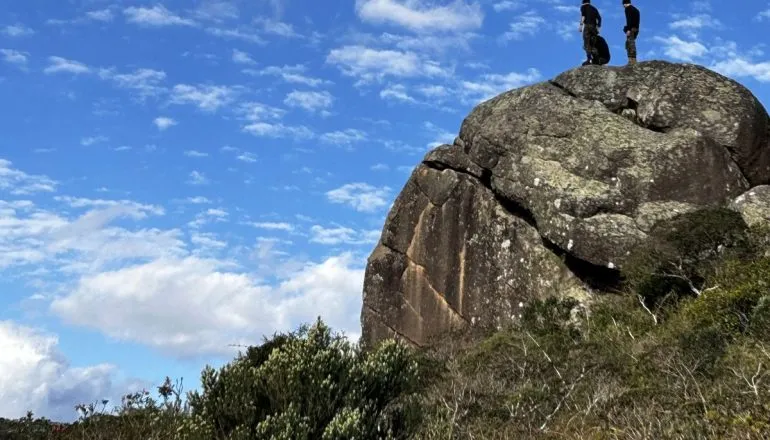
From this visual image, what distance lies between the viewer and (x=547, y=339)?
21141mm

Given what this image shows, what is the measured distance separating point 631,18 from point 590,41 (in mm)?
2071

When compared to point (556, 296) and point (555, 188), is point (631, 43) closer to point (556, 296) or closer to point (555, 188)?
point (555, 188)

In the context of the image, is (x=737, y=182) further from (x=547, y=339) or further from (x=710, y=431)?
(x=710, y=431)

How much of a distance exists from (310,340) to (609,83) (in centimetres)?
2191

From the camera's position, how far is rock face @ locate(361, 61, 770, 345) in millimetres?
24547

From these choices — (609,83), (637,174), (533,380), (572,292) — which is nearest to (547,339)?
(572,292)

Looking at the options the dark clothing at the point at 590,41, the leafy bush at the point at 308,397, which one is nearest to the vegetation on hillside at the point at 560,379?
the leafy bush at the point at 308,397

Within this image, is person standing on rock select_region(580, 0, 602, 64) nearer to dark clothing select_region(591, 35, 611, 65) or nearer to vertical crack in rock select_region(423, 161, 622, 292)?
dark clothing select_region(591, 35, 611, 65)

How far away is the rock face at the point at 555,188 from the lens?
24.5 metres

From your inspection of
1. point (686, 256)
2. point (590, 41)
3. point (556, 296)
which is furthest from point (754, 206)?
point (590, 41)

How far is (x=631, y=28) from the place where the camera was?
101ft

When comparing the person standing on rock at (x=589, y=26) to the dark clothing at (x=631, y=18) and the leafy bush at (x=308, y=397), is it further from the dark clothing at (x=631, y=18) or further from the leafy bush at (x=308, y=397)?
the leafy bush at (x=308, y=397)

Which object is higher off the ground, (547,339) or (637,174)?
(637,174)

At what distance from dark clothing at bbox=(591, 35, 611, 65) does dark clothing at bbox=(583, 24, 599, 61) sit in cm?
25
